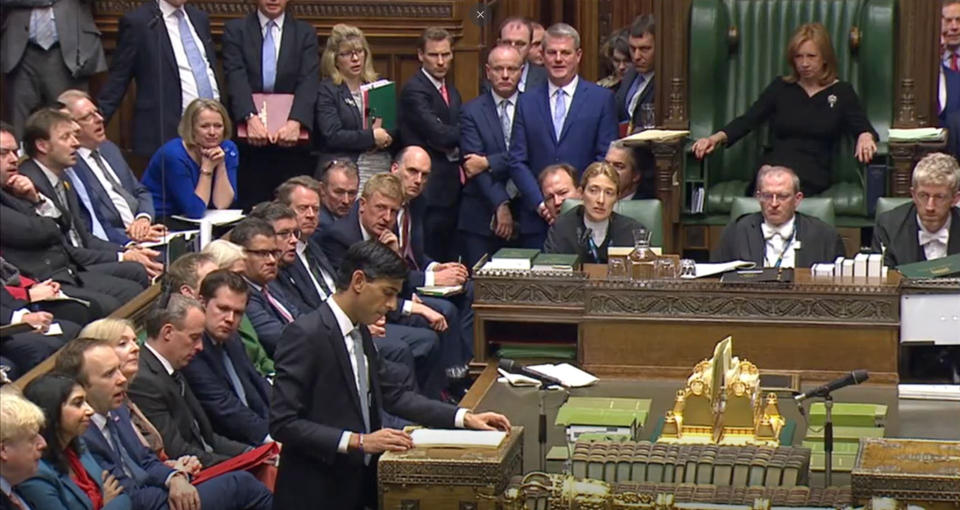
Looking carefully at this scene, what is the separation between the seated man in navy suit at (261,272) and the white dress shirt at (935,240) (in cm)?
255

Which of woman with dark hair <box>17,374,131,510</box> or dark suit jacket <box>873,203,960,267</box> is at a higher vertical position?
dark suit jacket <box>873,203,960,267</box>

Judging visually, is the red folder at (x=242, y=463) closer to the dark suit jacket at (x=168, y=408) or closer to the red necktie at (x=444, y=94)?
the dark suit jacket at (x=168, y=408)

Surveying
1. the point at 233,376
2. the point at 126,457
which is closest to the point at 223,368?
A: the point at 233,376

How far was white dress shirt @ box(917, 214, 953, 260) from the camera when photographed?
840 cm

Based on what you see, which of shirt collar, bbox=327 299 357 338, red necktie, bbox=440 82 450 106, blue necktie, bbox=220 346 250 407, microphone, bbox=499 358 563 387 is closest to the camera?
shirt collar, bbox=327 299 357 338

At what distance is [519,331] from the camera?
26.5 feet

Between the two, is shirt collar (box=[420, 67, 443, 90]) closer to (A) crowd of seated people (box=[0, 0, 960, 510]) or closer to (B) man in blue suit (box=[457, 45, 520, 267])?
(A) crowd of seated people (box=[0, 0, 960, 510])

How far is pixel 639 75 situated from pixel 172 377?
422 cm

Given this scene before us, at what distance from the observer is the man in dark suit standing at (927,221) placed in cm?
833

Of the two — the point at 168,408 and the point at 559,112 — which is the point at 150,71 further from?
the point at 168,408

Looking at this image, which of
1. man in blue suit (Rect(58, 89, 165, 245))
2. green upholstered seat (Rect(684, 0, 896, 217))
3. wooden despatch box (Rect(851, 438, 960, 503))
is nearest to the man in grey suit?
man in blue suit (Rect(58, 89, 165, 245))

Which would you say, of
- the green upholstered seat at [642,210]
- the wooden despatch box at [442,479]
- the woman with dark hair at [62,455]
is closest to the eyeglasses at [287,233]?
the green upholstered seat at [642,210]

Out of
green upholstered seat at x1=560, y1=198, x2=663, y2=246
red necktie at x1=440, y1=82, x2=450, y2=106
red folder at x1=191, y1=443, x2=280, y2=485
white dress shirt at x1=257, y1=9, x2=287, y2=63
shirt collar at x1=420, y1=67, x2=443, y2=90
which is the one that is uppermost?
white dress shirt at x1=257, y1=9, x2=287, y2=63

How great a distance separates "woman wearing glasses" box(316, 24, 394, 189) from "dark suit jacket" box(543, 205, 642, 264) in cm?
165
